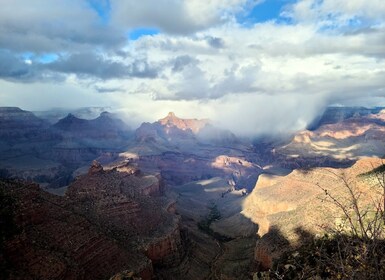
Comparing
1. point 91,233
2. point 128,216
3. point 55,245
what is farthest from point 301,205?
point 55,245

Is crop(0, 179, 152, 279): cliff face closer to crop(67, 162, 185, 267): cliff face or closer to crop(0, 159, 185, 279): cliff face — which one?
crop(0, 159, 185, 279): cliff face

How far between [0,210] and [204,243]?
5863 cm

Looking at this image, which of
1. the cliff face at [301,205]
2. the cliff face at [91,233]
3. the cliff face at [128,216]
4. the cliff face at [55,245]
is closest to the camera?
the cliff face at [55,245]

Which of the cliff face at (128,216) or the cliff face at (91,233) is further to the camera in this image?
the cliff face at (128,216)

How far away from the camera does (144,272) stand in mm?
62656

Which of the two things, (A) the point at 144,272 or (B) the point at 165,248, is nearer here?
(A) the point at 144,272

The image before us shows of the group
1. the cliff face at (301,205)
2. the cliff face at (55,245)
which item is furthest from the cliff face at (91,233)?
the cliff face at (301,205)

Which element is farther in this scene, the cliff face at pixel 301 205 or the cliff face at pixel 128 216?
the cliff face at pixel 128 216

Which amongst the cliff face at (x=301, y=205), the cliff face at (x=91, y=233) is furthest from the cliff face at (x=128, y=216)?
the cliff face at (x=301, y=205)

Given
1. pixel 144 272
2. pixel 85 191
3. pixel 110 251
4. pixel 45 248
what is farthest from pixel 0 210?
pixel 85 191

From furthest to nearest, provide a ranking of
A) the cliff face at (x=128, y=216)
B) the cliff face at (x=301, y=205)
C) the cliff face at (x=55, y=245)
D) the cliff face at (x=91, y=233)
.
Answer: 1. the cliff face at (x=128, y=216)
2. the cliff face at (x=301, y=205)
3. the cliff face at (x=91, y=233)
4. the cliff face at (x=55, y=245)

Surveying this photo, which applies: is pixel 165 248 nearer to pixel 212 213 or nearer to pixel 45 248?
pixel 45 248

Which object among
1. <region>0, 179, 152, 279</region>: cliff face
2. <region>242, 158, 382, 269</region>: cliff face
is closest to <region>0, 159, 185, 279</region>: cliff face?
<region>0, 179, 152, 279</region>: cliff face

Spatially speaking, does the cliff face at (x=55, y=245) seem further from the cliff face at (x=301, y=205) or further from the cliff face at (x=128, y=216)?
the cliff face at (x=301, y=205)
